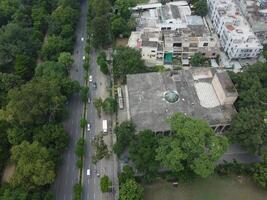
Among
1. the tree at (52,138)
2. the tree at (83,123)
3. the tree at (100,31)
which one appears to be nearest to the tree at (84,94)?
the tree at (83,123)

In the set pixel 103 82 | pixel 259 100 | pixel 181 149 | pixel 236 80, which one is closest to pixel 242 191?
pixel 181 149

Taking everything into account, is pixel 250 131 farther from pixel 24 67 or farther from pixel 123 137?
pixel 24 67

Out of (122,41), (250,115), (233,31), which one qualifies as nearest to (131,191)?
(250,115)

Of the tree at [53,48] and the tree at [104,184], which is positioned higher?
the tree at [53,48]

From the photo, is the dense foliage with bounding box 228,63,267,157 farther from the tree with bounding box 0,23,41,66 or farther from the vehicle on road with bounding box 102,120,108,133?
the tree with bounding box 0,23,41,66

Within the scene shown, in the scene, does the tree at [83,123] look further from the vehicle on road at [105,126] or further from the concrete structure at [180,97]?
the concrete structure at [180,97]

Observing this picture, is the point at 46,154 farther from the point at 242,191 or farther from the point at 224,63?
the point at 224,63
